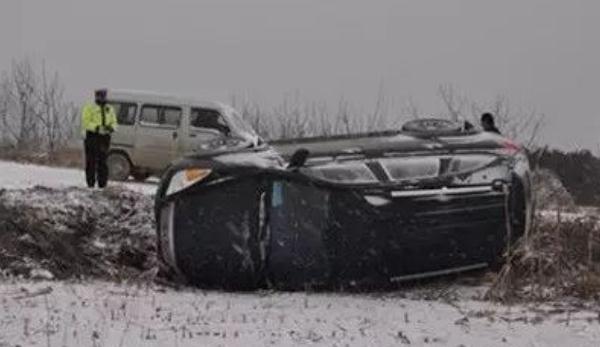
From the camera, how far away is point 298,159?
7.25m

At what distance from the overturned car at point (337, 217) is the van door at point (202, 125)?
13.3m

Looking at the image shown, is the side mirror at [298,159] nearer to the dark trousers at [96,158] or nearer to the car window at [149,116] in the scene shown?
the dark trousers at [96,158]

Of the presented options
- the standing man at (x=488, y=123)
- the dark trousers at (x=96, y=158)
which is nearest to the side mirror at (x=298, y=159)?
the standing man at (x=488, y=123)

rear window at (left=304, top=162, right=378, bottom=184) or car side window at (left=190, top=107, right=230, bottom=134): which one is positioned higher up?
rear window at (left=304, top=162, right=378, bottom=184)

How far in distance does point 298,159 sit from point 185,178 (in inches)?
33.1

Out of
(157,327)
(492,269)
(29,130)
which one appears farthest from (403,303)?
(29,130)

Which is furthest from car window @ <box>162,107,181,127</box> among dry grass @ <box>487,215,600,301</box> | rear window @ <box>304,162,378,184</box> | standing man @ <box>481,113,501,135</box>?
rear window @ <box>304,162,378,184</box>

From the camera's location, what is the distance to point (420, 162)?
24.0 feet

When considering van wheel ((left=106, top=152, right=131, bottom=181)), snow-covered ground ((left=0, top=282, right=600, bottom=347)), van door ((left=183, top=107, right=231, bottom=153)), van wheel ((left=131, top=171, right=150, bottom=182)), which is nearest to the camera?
snow-covered ground ((left=0, top=282, right=600, bottom=347))

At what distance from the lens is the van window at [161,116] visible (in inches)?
819

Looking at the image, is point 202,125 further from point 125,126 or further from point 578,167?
point 578,167

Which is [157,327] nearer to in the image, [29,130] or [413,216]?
[413,216]

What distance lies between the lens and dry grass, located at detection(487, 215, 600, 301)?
7035 millimetres

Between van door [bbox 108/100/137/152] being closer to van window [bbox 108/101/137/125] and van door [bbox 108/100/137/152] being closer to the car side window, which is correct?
van window [bbox 108/101/137/125]
